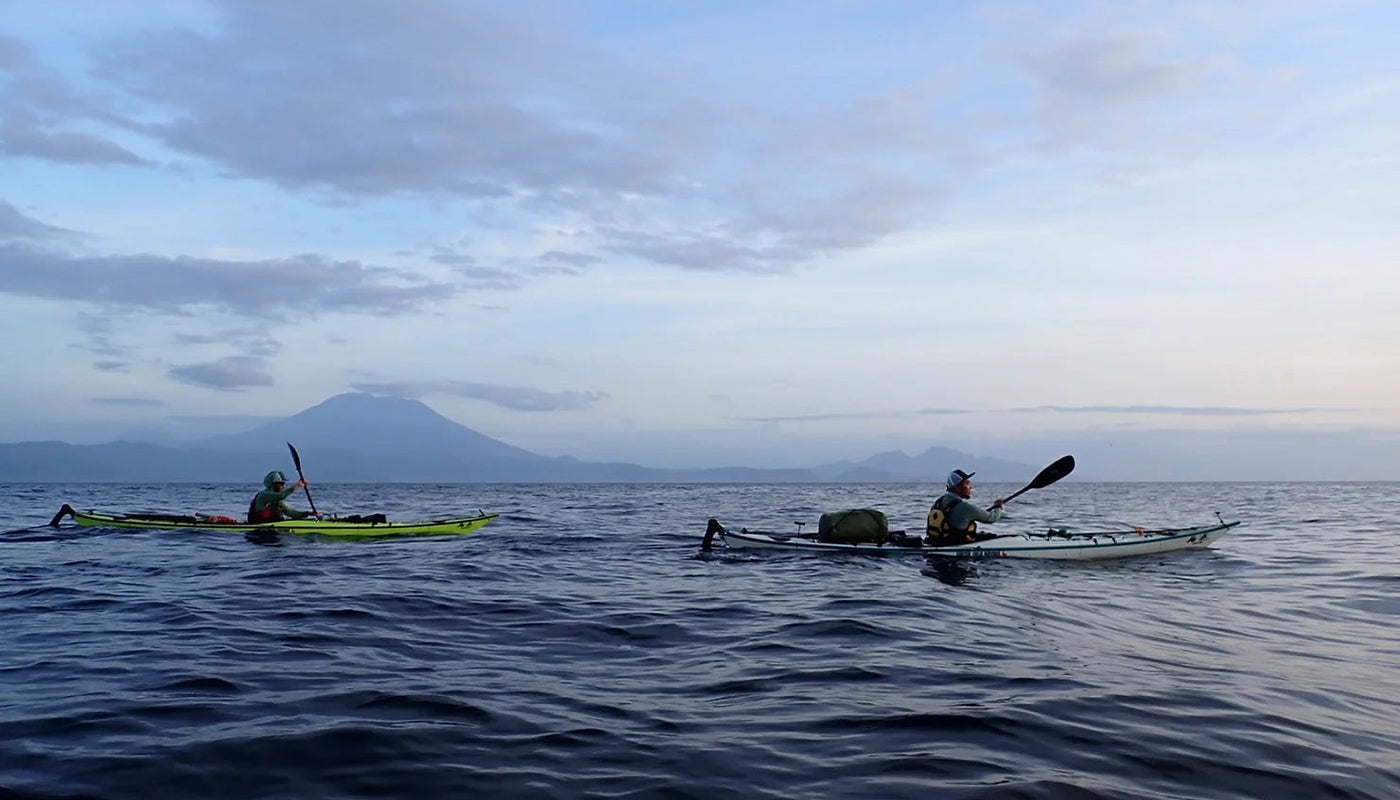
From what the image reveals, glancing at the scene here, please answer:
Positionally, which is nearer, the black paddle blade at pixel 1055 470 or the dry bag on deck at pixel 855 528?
the dry bag on deck at pixel 855 528

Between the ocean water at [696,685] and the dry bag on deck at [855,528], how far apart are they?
275cm

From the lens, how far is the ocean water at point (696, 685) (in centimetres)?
589

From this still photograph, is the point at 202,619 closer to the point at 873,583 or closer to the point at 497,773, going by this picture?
the point at 497,773

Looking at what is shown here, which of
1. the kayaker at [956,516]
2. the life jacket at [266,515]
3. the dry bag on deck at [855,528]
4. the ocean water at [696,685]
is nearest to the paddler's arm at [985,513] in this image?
the kayaker at [956,516]

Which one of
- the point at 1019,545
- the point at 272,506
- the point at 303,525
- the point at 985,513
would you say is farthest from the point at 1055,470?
the point at 272,506

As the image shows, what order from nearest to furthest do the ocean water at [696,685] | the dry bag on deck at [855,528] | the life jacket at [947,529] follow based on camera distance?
the ocean water at [696,685] → the life jacket at [947,529] → the dry bag on deck at [855,528]

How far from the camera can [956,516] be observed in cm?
1916

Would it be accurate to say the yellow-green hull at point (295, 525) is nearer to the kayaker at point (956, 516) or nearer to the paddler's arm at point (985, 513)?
the kayaker at point (956, 516)

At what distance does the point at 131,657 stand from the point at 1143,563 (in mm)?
18772

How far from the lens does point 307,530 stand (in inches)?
933

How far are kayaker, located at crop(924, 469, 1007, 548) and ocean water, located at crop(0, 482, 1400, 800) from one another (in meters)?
2.06

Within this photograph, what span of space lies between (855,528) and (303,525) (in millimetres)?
14295

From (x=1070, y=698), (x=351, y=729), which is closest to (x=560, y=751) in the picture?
(x=351, y=729)

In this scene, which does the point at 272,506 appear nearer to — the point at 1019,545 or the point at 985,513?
the point at 985,513
